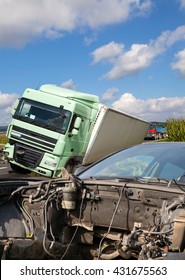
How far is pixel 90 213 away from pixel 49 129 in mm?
10791

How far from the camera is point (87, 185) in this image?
157 inches

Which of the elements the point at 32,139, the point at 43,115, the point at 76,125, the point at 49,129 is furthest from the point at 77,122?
the point at 32,139

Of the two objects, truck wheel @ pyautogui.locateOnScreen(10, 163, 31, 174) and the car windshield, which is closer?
the car windshield

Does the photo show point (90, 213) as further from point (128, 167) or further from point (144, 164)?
point (144, 164)

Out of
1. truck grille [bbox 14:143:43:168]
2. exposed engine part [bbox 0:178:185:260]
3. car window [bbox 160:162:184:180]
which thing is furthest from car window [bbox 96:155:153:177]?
truck grille [bbox 14:143:43:168]

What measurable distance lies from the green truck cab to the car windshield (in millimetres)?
9357

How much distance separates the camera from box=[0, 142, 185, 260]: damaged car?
364 cm

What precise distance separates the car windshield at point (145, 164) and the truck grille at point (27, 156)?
9.69 m

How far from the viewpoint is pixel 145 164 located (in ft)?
15.2

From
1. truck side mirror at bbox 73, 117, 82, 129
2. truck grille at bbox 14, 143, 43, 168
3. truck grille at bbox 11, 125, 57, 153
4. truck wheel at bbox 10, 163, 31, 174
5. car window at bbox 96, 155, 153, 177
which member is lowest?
truck wheel at bbox 10, 163, 31, 174

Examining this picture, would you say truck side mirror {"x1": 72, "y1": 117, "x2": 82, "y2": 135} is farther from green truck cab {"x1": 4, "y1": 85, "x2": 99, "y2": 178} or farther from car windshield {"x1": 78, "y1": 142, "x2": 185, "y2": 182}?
car windshield {"x1": 78, "y1": 142, "x2": 185, "y2": 182}

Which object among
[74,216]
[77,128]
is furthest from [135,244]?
[77,128]

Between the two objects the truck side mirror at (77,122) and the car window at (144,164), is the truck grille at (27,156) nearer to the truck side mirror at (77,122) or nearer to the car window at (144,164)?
the truck side mirror at (77,122)

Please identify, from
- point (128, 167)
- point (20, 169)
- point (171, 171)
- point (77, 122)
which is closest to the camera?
point (171, 171)
